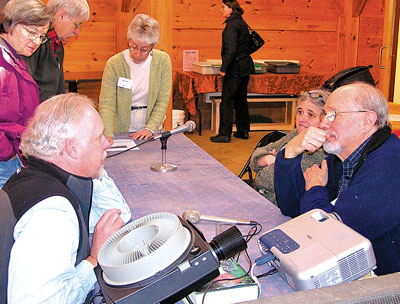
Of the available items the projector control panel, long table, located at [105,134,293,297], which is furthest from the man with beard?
the projector control panel

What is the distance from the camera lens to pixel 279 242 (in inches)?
53.3

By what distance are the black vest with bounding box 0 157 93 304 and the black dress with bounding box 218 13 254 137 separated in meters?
4.73

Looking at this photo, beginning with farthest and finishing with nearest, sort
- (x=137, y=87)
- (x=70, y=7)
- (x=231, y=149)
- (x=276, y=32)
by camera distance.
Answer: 1. (x=276, y=32)
2. (x=231, y=149)
3. (x=137, y=87)
4. (x=70, y=7)

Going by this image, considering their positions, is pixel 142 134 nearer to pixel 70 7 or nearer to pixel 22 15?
pixel 70 7

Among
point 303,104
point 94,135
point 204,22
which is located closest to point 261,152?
point 303,104

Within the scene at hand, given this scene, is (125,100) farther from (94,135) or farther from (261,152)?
(94,135)

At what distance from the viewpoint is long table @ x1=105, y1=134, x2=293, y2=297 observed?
1.91 meters

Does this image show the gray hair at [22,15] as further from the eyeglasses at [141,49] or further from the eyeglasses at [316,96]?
the eyeglasses at [316,96]

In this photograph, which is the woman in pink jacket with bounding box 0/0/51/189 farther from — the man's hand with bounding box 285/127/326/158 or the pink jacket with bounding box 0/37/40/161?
the man's hand with bounding box 285/127/326/158

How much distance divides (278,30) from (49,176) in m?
6.66

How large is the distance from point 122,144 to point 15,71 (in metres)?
0.85

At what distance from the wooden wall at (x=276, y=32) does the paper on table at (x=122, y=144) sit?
12.2 feet

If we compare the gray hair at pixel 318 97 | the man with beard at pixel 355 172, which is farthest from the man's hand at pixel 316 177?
the gray hair at pixel 318 97

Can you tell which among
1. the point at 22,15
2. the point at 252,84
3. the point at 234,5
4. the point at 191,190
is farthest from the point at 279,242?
the point at 252,84
